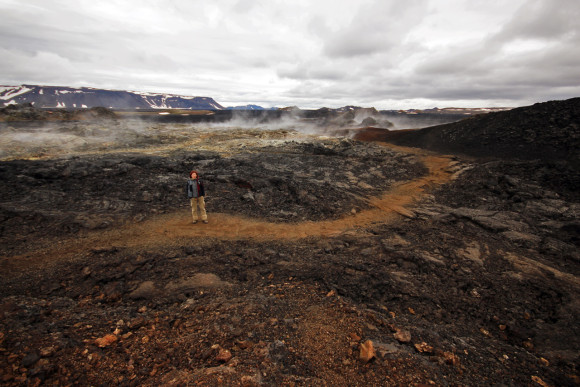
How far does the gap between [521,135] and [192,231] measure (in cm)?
2399

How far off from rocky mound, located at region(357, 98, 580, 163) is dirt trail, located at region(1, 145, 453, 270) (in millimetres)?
12570

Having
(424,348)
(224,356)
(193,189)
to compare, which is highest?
(193,189)

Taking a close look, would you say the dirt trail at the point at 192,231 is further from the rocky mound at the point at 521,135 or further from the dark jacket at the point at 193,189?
the rocky mound at the point at 521,135

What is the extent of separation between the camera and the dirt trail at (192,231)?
5.92m

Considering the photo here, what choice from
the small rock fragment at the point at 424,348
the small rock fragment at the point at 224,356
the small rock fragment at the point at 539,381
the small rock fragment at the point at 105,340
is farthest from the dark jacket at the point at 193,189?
the small rock fragment at the point at 539,381

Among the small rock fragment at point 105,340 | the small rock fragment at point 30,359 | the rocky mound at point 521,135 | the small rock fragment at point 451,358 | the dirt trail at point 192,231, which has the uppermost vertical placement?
the rocky mound at point 521,135

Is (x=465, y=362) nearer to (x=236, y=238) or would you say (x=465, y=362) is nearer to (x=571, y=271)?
(x=571, y=271)

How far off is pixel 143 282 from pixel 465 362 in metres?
5.55

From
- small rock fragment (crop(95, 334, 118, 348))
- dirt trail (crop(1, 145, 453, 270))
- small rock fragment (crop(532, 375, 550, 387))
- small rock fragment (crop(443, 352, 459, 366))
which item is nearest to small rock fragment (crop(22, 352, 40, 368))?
small rock fragment (crop(95, 334, 118, 348))

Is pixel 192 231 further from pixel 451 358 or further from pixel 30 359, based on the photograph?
pixel 451 358

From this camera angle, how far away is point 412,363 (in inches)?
130

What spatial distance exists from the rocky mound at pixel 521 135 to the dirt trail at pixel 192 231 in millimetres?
12570

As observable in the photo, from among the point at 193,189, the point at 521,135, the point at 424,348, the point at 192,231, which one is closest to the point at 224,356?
the point at 424,348

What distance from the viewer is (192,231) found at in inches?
297
